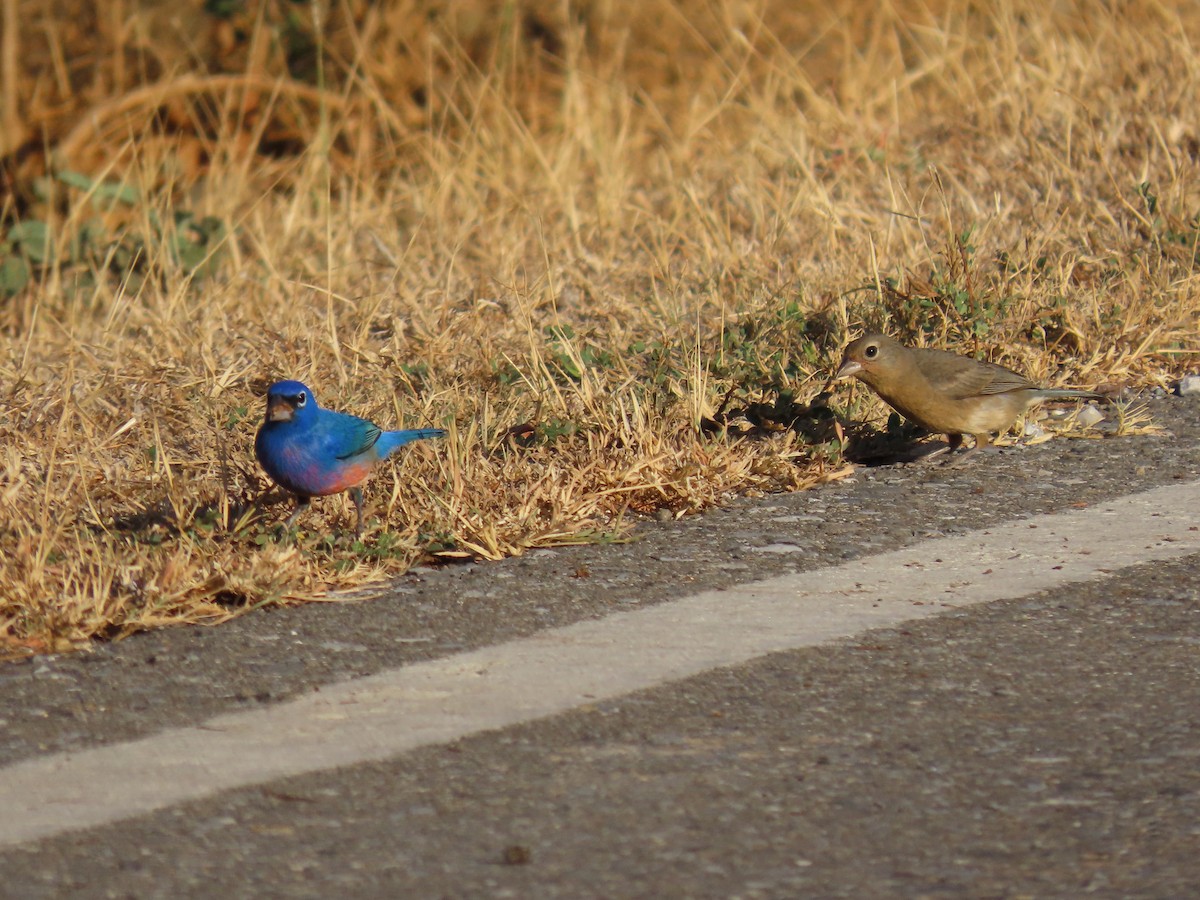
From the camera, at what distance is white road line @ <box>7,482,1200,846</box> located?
324 cm

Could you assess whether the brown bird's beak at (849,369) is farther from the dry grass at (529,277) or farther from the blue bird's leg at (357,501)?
the blue bird's leg at (357,501)

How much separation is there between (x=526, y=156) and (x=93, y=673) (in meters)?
5.68

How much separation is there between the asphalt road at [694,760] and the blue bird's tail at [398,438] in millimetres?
456

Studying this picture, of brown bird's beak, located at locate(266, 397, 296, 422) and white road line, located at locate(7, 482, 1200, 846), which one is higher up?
brown bird's beak, located at locate(266, 397, 296, 422)

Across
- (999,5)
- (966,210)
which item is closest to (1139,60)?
(999,5)

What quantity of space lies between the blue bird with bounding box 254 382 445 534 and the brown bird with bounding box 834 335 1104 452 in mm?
1745

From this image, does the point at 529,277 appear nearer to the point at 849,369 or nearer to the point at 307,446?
the point at 849,369

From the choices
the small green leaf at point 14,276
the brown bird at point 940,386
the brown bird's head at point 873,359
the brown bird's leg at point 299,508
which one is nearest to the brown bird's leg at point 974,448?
the brown bird at point 940,386

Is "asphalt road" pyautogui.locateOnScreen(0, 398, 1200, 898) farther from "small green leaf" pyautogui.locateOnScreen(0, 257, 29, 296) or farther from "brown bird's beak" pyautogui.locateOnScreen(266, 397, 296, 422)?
"small green leaf" pyautogui.locateOnScreen(0, 257, 29, 296)

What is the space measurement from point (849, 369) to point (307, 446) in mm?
1912

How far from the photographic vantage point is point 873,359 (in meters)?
5.61

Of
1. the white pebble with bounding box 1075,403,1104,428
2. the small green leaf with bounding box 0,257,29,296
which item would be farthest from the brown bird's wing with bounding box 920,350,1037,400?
the small green leaf with bounding box 0,257,29,296

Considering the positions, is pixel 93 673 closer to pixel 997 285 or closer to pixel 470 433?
pixel 470 433

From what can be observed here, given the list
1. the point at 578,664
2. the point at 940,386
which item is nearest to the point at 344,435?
the point at 578,664
